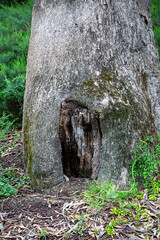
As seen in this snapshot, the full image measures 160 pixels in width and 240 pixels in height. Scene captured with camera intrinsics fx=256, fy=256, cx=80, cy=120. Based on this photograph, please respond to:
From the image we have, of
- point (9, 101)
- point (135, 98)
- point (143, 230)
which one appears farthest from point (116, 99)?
point (9, 101)

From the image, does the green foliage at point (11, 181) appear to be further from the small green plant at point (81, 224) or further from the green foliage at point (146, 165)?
the green foliage at point (146, 165)

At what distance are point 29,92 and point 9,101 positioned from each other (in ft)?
6.64

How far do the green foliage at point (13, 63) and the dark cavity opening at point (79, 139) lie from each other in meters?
2.03

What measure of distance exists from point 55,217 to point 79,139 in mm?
890

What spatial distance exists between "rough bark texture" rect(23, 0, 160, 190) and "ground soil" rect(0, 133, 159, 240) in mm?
207

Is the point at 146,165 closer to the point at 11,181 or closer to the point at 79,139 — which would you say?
the point at 79,139

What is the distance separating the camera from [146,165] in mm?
2637

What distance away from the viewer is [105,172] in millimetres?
2676

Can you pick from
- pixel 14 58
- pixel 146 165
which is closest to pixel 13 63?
pixel 14 58

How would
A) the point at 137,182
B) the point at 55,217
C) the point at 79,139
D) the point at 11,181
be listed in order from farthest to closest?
1. the point at 11,181
2. the point at 79,139
3. the point at 137,182
4. the point at 55,217

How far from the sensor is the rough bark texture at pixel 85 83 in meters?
2.69

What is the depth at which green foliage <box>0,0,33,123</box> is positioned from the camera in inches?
185

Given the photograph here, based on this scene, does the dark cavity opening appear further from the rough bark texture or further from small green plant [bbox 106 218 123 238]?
small green plant [bbox 106 218 123 238]

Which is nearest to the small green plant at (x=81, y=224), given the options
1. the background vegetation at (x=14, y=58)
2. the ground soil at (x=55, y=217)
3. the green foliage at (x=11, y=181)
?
the ground soil at (x=55, y=217)
